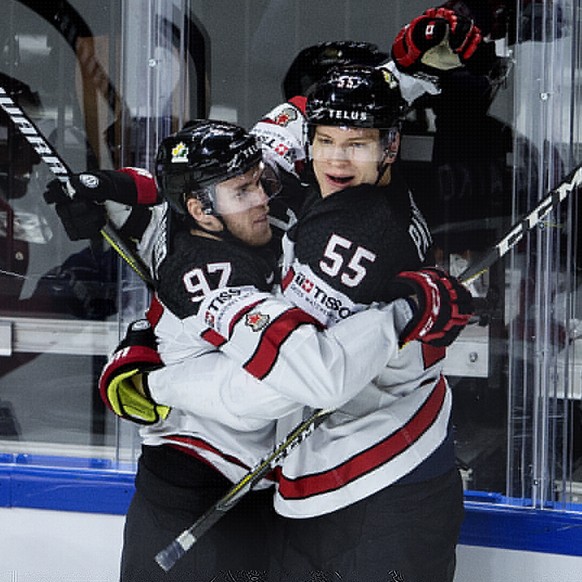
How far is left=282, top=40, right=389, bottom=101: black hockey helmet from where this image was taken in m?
1.86

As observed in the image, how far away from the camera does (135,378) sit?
1.93 m

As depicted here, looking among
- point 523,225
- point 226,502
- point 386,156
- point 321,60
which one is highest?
point 321,60

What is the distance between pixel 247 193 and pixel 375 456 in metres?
0.46

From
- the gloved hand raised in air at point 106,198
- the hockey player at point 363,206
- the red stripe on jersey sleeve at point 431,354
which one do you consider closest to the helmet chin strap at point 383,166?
A: the hockey player at point 363,206

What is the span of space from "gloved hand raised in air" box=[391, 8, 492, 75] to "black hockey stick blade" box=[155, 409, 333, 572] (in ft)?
1.97

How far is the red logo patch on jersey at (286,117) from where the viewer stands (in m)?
1.85

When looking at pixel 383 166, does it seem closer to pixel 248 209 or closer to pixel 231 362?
pixel 248 209

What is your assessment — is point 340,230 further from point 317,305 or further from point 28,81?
point 28,81

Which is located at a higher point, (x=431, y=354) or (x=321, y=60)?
(x=321, y=60)

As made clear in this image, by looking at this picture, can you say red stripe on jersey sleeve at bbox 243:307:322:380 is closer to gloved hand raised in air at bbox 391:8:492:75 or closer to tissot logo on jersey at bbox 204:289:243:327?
tissot logo on jersey at bbox 204:289:243:327

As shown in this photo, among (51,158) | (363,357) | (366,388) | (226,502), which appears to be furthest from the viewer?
(51,158)

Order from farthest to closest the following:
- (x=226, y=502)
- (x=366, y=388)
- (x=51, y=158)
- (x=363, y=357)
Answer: (x=51, y=158), (x=226, y=502), (x=366, y=388), (x=363, y=357)

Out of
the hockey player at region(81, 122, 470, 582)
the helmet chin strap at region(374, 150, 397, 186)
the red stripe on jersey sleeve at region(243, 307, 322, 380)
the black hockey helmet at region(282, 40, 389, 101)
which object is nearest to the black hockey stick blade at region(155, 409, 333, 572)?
the hockey player at region(81, 122, 470, 582)

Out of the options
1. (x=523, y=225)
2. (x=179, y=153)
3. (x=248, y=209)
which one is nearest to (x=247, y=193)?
(x=248, y=209)
